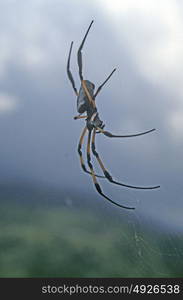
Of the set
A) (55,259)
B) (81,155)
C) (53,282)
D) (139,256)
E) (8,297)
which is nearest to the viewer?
(8,297)

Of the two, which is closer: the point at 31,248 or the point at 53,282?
the point at 53,282

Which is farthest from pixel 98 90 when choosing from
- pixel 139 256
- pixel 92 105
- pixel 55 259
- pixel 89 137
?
pixel 55 259

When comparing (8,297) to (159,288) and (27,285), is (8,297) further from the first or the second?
(159,288)

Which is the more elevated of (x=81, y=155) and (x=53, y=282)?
(x=81, y=155)

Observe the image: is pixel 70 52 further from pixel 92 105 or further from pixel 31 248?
pixel 31 248

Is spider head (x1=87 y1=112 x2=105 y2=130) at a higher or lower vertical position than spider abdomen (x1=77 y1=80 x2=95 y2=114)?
lower

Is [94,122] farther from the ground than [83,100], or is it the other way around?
[83,100]

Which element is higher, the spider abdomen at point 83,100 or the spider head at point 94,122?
the spider abdomen at point 83,100

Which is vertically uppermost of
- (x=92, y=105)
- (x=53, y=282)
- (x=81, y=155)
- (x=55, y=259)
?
(x=92, y=105)

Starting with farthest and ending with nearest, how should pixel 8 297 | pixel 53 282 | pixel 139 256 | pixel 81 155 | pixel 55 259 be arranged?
pixel 55 259, pixel 139 256, pixel 81 155, pixel 53 282, pixel 8 297
